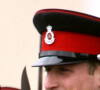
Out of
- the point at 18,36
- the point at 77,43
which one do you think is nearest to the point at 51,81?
the point at 77,43

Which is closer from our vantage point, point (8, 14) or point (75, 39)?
point (75, 39)

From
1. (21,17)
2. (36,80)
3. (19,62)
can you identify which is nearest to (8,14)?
(21,17)

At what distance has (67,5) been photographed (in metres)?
3.00

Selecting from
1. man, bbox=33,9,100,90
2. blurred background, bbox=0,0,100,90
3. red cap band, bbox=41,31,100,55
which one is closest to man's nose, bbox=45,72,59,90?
man, bbox=33,9,100,90

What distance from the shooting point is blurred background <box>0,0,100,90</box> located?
3029 mm

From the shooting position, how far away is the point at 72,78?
170cm

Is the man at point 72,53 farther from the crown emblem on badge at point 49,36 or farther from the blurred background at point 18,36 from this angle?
the blurred background at point 18,36

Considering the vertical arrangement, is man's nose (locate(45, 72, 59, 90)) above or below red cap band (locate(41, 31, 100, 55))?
below

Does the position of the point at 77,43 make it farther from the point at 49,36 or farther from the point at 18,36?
the point at 18,36

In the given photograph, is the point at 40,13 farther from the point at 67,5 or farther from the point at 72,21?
the point at 67,5

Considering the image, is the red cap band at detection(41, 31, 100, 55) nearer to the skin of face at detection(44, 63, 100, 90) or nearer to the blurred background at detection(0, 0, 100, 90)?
the skin of face at detection(44, 63, 100, 90)

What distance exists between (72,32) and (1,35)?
1.50m

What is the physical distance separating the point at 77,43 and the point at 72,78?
0.17 meters

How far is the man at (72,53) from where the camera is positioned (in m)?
1.70
